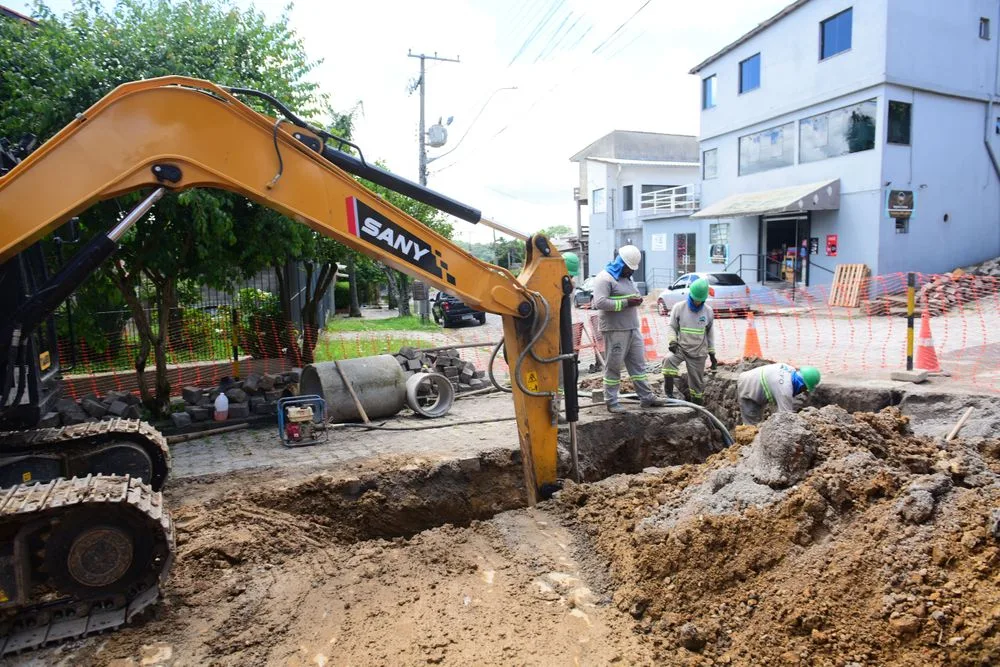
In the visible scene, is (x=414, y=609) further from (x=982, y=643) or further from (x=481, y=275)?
(x=982, y=643)

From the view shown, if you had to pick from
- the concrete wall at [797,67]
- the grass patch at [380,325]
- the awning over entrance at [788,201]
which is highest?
the concrete wall at [797,67]

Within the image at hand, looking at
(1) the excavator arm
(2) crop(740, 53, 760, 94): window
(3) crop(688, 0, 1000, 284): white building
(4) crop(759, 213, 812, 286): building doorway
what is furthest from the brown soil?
(2) crop(740, 53, 760, 94): window

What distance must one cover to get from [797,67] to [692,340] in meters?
17.8

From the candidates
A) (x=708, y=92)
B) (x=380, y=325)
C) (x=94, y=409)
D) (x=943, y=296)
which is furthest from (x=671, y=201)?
(x=94, y=409)

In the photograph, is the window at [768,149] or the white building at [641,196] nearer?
the window at [768,149]

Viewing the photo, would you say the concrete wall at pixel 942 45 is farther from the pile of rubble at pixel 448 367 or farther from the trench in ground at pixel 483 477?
the pile of rubble at pixel 448 367

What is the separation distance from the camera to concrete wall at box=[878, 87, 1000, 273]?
762 inches

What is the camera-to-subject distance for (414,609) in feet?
12.4

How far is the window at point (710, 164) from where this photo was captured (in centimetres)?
2619

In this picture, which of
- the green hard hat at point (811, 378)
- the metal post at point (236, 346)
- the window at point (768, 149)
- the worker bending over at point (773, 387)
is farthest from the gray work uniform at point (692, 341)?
the window at point (768, 149)

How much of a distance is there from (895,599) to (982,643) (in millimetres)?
353

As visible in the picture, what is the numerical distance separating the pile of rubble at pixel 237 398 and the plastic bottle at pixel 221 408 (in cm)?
9

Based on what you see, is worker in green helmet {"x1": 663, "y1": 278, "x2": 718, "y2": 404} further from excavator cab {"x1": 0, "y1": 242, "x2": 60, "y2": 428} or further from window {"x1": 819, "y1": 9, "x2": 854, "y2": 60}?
window {"x1": 819, "y1": 9, "x2": 854, "y2": 60}

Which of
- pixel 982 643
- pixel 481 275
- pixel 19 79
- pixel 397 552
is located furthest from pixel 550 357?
pixel 19 79
